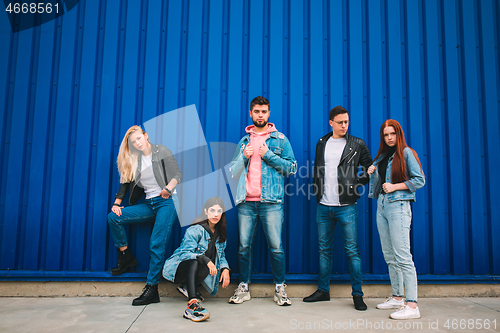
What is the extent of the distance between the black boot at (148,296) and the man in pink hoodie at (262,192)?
769mm

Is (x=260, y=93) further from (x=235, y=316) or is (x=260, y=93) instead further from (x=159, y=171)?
(x=235, y=316)

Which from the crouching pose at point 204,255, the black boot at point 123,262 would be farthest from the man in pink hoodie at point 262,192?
the black boot at point 123,262

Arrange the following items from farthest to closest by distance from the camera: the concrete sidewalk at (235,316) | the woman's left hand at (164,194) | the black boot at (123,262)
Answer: the black boot at (123,262)
the woman's left hand at (164,194)
the concrete sidewalk at (235,316)

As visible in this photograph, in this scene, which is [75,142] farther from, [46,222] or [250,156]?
[250,156]

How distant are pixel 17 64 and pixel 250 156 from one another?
3.11 metres

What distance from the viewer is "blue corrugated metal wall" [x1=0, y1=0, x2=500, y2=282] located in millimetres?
3557

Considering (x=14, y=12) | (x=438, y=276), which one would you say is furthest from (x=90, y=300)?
(x=438, y=276)

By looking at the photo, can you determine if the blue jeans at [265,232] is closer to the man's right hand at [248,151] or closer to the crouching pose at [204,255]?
the crouching pose at [204,255]

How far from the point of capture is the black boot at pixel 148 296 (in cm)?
302

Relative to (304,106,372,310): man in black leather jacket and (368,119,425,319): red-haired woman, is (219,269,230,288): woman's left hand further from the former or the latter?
(368,119,425,319): red-haired woman

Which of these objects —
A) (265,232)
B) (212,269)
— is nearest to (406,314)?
(265,232)

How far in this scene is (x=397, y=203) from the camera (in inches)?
109

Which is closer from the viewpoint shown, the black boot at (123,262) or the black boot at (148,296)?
the black boot at (148,296)

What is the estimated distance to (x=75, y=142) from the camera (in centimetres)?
364
